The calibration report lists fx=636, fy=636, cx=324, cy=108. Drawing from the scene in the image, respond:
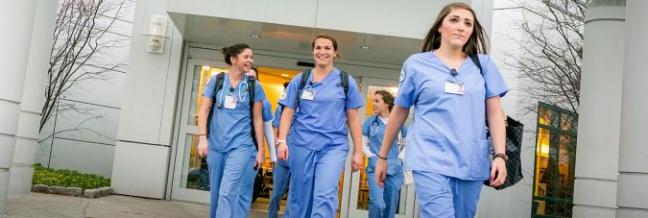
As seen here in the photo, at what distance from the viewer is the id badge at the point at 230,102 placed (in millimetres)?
5477

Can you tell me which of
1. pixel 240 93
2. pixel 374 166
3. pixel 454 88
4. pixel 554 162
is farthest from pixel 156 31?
pixel 554 162

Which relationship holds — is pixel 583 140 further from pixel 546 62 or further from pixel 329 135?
pixel 546 62

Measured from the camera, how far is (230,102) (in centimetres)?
548

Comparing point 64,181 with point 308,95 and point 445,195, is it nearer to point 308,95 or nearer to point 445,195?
point 308,95

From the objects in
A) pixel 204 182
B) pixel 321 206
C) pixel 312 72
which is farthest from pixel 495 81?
pixel 204 182

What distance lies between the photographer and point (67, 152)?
16562mm

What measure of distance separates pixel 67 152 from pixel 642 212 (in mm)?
14460

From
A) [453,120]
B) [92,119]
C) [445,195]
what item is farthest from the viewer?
[92,119]

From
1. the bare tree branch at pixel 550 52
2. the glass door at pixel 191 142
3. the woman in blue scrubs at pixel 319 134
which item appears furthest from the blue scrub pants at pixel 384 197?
the bare tree branch at pixel 550 52

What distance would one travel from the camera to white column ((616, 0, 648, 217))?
552 centimetres

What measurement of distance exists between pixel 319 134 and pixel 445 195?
7.34 feet

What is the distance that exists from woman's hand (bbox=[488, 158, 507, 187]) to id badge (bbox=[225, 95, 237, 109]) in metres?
2.88

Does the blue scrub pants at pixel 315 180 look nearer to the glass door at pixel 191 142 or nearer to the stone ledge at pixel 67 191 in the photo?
the stone ledge at pixel 67 191

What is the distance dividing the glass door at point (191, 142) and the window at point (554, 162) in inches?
337
